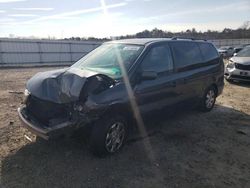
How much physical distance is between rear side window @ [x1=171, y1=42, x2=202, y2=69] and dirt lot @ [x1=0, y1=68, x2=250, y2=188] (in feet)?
4.57

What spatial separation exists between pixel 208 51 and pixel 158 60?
2.50 metres

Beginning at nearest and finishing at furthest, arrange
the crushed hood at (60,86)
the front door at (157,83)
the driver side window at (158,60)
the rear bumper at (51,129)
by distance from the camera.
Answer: the rear bumper at (51,129), the crushed hood at (60,86), the front door at (157,83), the driver side window at (158,60)

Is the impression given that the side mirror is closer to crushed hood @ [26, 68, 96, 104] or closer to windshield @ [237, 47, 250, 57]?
crushed hood @ [26, 68, 96, 104]

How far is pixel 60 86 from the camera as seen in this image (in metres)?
3.88

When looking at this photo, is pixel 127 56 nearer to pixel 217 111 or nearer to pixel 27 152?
pixel 27 152

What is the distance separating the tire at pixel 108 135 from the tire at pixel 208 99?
3.06 metres

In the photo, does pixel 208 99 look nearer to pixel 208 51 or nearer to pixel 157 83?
pixel 208 51

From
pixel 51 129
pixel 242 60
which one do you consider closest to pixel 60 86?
pixel 51 129

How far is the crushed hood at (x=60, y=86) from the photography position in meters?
3.70

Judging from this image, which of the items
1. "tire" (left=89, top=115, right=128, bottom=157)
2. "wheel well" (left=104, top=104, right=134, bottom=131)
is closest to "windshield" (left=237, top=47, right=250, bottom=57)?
"wheel well" (left=104, top=104, right=134, bottom=131)

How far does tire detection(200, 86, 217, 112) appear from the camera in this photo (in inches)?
258

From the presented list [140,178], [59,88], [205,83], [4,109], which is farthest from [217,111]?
[4,109]

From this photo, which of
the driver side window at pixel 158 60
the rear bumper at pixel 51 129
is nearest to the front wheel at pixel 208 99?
the driver side window at pixel 158 60

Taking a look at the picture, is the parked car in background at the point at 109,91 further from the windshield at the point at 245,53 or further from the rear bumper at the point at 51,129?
the windshield at the point at 245,53
